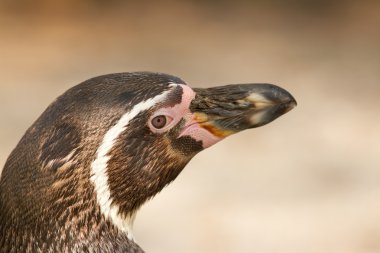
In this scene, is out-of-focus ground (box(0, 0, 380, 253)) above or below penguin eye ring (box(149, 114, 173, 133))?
below

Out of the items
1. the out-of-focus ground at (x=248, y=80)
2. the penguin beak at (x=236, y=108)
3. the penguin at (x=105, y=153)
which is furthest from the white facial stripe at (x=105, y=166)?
the out-of-focus ground at (x=248, y=80)

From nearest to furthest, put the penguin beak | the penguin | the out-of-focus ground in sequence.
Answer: the penguin
the penguin beak
the out-of-focus ground

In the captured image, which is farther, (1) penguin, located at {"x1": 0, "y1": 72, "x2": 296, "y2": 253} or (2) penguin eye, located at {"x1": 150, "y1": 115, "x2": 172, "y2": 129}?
(2) penguin eye, located at {"x1": 150, "y1": 115, "x2": 172, "y2": 129}

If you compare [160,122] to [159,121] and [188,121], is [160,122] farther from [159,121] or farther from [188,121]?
[188,121]

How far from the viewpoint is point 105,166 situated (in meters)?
2.53

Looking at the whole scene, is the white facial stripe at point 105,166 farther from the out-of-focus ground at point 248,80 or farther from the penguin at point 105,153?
the out-of-focus ground at point 248,80

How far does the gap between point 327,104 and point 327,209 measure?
1.39 metres

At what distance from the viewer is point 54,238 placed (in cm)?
249

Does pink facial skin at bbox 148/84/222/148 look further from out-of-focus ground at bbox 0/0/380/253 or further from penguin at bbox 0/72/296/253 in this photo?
out-of-focus ground at bbox 0/0/380/253

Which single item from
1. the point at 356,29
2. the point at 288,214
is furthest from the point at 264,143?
the point at 356,29

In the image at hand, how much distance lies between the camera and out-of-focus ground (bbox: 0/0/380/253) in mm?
5992

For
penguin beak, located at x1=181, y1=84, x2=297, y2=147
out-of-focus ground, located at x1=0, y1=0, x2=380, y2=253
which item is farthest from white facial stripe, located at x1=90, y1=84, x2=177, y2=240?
out-of-focus ground, located at x1=0, y1=0, x2=380, y2=253

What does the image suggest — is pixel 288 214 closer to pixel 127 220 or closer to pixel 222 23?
pixel 222 23

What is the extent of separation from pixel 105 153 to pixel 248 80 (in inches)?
211
